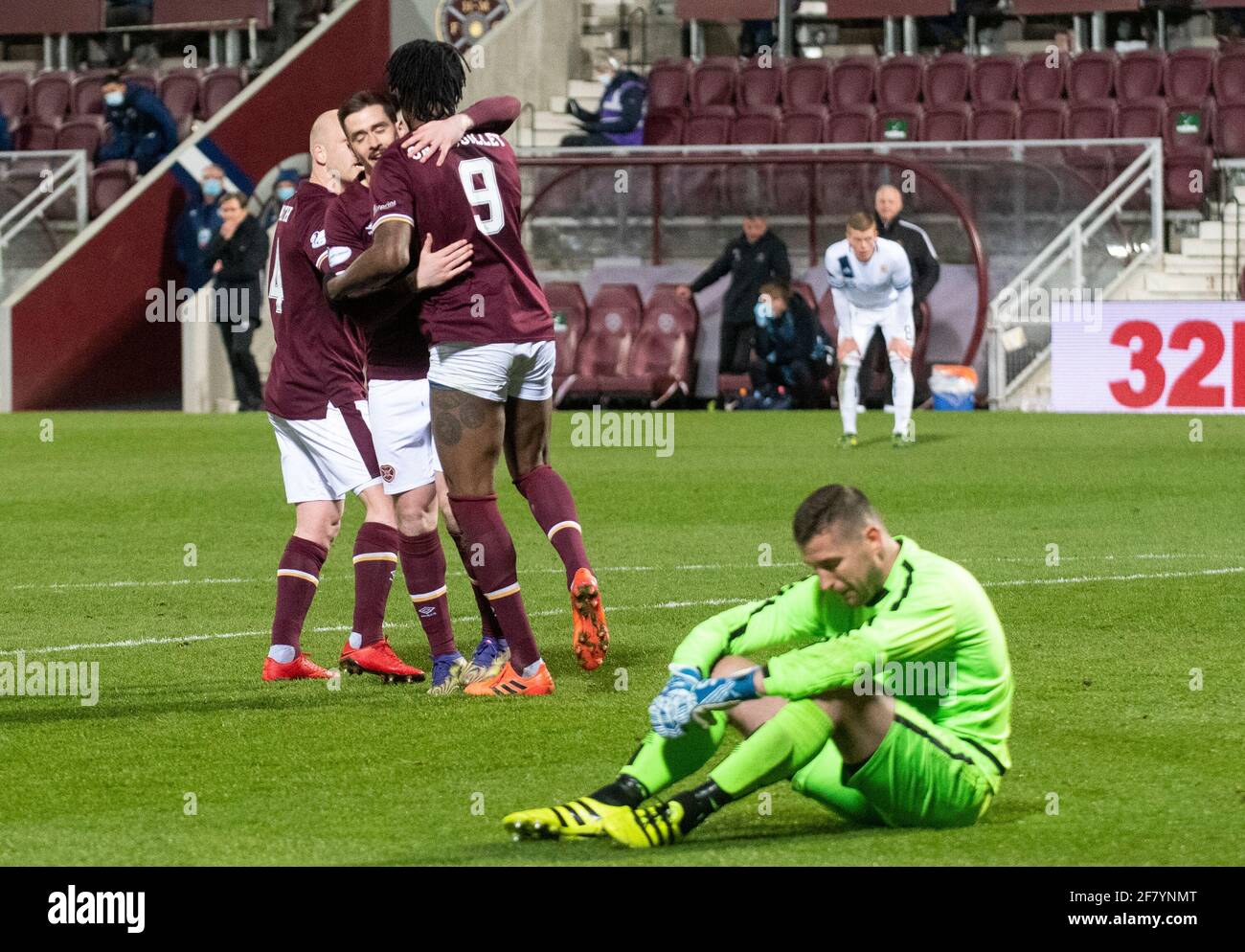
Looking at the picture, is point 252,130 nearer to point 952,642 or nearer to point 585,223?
point 585,223

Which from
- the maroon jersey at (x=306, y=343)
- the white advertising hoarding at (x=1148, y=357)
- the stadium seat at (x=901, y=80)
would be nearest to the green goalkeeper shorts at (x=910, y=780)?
the maroon jersey at (x=306, y=343)

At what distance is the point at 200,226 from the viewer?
79.0 ft

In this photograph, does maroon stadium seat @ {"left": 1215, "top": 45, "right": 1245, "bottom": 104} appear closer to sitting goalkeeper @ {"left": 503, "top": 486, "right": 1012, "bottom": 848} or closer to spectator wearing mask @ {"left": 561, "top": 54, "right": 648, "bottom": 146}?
spectator wearing mask @ {"left": 561, "top": 54, "right": 648, "bottom": 146}

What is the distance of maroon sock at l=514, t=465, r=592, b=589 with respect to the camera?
7489 millimetres

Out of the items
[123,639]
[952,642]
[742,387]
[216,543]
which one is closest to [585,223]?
[742,387]

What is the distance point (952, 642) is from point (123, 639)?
469 centimetres

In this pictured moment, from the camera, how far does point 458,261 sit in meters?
7.10

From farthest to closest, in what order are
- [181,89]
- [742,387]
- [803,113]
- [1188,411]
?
[181,89]
[803,113]
[742,387]
[1188,411]

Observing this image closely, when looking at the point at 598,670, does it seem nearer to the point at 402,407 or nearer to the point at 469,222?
the point at 402,407

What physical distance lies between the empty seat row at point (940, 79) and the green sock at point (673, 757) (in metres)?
20.6

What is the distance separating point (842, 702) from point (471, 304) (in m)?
2.53

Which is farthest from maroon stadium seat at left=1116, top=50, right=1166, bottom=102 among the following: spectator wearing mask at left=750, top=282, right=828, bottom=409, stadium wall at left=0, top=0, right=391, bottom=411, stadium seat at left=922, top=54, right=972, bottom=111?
stadium wall at left=0, top=0, right=391, bottom=411

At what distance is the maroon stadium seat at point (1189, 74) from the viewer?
81.0 ft

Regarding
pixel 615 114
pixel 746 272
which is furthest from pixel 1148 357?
pixel 615 114
